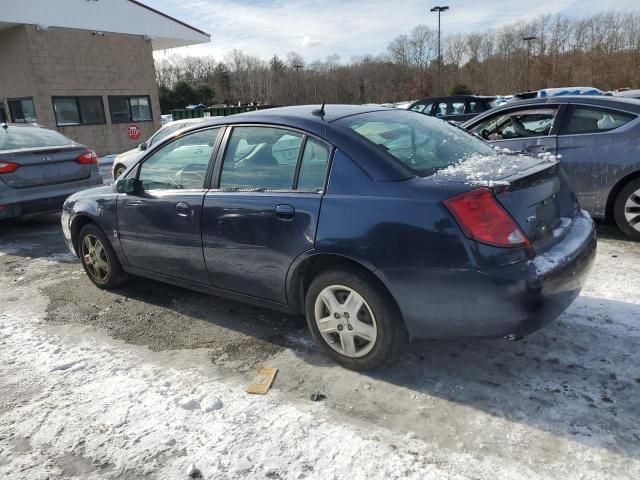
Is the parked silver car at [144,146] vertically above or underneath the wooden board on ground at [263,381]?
above

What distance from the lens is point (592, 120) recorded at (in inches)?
216

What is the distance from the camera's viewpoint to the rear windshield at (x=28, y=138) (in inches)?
281

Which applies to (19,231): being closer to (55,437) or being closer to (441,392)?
(55,437)

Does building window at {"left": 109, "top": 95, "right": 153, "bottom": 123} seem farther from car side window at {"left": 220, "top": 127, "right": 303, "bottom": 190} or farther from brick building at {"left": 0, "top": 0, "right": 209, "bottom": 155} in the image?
car side window at {"left": 220, "top": 127, "right": 303, "bottom": 190}

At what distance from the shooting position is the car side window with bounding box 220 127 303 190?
334cm

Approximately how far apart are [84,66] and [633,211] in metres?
20.8

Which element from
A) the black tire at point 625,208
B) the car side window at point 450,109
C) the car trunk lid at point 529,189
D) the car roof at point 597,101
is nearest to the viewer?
the car trunk lid at point 529,189

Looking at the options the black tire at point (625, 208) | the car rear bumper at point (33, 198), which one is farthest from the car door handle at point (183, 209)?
the black tire at point (625, 208)

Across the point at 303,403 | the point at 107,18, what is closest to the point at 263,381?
the point at 303,403

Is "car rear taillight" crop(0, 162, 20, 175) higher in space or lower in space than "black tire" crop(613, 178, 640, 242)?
higher

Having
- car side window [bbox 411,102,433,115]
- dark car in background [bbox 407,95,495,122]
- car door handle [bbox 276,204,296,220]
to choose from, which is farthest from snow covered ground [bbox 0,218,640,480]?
car side window [bbox 411,102,433,115]

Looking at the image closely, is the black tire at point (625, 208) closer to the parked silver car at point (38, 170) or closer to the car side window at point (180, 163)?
the car side window at point (180, 163)

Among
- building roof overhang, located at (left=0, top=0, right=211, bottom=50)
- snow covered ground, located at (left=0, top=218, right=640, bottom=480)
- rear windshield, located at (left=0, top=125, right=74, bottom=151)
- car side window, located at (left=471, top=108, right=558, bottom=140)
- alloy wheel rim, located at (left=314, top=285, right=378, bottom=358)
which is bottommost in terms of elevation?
snow covered ground, located at (left=0, top=218, right=640, bottom=480)

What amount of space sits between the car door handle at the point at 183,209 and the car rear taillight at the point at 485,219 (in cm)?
196
